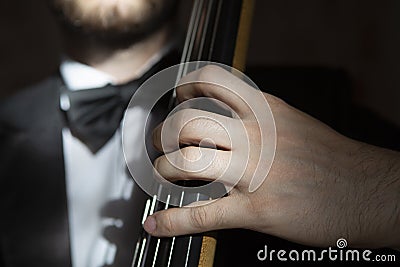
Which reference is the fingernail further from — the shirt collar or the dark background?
the dark background

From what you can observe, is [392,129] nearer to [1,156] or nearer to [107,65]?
[107,65]

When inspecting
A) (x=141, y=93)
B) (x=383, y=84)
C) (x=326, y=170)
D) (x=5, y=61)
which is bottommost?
(x=5, y=61)

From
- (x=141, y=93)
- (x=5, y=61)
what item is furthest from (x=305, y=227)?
(x=5, y=61)

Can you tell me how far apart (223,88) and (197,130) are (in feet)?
0.18

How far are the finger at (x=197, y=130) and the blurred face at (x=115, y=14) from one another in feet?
1.19

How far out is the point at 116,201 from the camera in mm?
859

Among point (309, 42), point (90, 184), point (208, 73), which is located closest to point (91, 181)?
point (90, 184)

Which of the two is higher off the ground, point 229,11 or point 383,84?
point 229,11

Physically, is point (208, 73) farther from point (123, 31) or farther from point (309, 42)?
point (309, 42)

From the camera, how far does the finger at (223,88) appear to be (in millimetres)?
613

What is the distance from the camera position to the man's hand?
0.57 metres

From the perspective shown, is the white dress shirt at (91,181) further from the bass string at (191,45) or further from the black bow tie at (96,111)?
the bass string at (191,45)

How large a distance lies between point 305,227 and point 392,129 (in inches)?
10.6

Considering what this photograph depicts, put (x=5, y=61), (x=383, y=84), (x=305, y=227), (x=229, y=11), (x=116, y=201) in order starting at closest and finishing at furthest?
(x=305, y=227), (x=229, y=11), (x=116, y=201), (x=383, y=84), (x=5, y=61)
